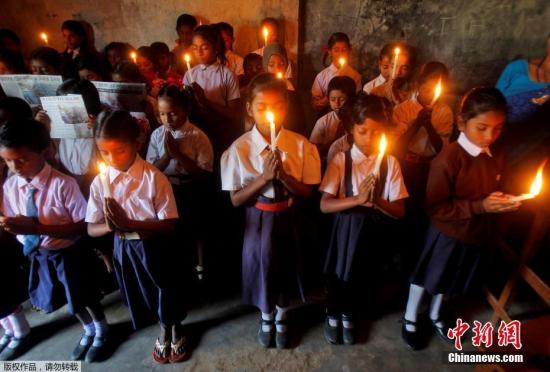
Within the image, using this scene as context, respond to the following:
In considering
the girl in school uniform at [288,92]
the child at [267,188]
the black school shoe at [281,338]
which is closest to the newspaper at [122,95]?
the child at [267,188]

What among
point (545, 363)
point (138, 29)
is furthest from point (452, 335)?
point (138, 29)

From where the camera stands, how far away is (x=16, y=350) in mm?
2396

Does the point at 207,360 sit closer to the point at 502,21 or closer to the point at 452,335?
the point at 452,335

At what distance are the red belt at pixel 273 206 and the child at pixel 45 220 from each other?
1111 mm

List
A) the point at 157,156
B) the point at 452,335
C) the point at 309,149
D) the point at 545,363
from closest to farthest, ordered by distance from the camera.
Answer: the point at 545,363 < the point at 309,149 < the point at 452,335 < the point at 157,156

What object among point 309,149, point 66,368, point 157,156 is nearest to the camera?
point 309,149

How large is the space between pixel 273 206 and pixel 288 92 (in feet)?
5.03

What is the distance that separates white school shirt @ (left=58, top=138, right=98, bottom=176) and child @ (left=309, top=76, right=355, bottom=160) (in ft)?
6.21

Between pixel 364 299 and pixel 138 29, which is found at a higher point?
pixel 138 29

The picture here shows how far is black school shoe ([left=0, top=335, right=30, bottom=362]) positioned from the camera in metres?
2.35

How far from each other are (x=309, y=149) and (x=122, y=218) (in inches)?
46.2

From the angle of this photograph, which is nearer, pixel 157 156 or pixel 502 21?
pixel 157 156

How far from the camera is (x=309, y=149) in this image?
2.07m

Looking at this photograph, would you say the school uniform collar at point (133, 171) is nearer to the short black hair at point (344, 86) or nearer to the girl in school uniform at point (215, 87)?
the girl in school uniform at point (215, 87)
